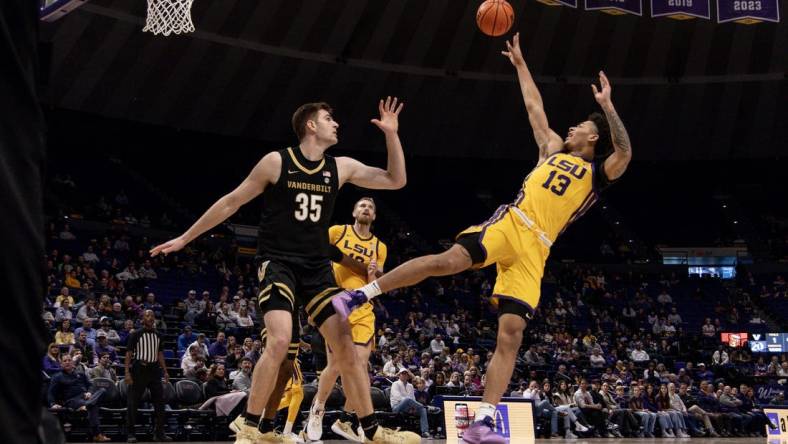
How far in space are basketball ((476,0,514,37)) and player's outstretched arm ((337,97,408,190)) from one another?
720cm

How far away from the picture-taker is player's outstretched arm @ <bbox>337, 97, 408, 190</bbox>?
258 inches

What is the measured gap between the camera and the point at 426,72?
3152 cm

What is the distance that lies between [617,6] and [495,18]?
6.92 metres

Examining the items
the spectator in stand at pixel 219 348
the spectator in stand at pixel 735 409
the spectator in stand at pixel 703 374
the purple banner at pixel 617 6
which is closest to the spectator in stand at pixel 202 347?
the spectator in stand at pixel 219 348

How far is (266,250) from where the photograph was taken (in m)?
6.45

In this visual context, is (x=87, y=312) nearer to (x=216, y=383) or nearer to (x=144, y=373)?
(x=216, y=383)

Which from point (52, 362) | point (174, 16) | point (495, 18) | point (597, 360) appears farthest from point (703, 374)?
point (174, 16)

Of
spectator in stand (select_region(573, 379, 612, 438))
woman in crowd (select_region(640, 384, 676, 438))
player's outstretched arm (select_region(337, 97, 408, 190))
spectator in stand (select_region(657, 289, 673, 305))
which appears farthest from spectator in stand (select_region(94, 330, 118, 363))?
spectator in stand (select_region(657, 289, 673, 305))

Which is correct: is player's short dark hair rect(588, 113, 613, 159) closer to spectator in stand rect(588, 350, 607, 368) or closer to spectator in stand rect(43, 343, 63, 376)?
spectator in stand rect(43, 343, 63, 376)

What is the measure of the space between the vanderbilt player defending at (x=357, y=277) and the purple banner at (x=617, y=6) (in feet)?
36.9

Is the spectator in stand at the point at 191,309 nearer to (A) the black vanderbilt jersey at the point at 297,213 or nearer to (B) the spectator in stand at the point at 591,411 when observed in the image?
(B) the spectator in stand at the point at 591,411

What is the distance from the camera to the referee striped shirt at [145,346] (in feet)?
43.5

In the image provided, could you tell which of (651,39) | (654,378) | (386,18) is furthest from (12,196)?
(651,39)

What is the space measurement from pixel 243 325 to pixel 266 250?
14383mm
